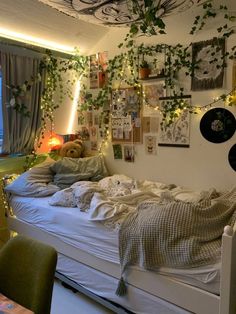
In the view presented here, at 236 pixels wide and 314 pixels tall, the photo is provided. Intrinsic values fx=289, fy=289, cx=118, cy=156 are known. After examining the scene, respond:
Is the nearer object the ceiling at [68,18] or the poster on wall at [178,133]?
the ceiling at [68,18]

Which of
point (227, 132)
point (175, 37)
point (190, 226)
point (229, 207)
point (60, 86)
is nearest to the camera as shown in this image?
point (190, 226)

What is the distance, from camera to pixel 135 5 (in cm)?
177

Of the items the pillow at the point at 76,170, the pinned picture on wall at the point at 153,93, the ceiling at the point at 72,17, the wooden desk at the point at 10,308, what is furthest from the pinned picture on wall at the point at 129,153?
the wooden desk at the point at 10,308

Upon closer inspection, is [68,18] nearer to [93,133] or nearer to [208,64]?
[93,133]

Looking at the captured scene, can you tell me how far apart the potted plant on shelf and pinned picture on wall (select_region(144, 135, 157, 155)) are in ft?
2.09

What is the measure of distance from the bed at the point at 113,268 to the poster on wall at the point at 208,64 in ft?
3.31

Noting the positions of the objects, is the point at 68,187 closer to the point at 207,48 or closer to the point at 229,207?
the point at 229,207

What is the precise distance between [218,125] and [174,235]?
1282 millimetres

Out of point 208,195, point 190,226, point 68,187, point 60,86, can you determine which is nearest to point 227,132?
point 208,195

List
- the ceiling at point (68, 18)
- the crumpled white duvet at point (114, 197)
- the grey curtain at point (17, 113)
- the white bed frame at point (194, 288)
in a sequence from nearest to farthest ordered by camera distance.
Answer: the white bed frame at point (194, 288) → the ceiling at point (68, 18) → the crumpled white duvet at point (114, 197) → the grey curtain at point (17, 113)

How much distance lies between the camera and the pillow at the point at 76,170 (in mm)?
3053

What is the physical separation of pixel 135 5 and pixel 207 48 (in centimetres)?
108

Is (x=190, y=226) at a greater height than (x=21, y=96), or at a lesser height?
lesser

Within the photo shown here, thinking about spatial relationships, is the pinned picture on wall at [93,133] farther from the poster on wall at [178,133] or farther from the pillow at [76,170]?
the poster on wall at [178,133]
